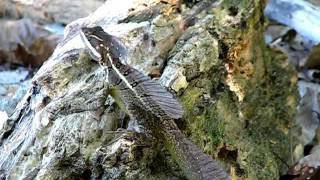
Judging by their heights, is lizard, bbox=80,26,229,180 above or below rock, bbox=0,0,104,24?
above

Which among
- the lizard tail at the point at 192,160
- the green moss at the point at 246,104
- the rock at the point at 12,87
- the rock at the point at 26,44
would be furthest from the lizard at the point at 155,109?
the rock at the point at 26,44

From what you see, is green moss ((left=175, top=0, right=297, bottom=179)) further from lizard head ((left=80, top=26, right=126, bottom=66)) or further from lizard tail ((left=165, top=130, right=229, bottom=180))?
lizard head ((left=80, top=26, right=126, bottom=66))

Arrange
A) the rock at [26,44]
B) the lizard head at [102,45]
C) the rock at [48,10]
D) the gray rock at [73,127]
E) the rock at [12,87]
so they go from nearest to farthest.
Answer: the gray rock at [73,127] → the lizard head at [102,45] → the rock at [12,87] → the rock at [26,44] → the rock at [48,10]

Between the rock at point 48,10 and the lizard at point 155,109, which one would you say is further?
the rock at point 48,10

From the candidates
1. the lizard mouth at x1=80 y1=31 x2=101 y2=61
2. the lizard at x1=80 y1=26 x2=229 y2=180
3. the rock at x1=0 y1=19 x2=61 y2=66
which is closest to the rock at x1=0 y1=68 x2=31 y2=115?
the rock at x1=0 y1=19 x2=61 y2=66

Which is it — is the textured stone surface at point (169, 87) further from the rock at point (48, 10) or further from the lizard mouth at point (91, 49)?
the rock at point (48, 10)

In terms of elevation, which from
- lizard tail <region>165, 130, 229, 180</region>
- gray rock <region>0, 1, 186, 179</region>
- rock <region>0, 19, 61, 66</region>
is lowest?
rock <region>0, 19, 61, 66</region>

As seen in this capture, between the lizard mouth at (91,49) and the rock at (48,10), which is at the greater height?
the lizard mouth at (91,49)

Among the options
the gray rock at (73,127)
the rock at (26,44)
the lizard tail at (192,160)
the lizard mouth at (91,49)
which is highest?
the lizard mouth at (91,49)
